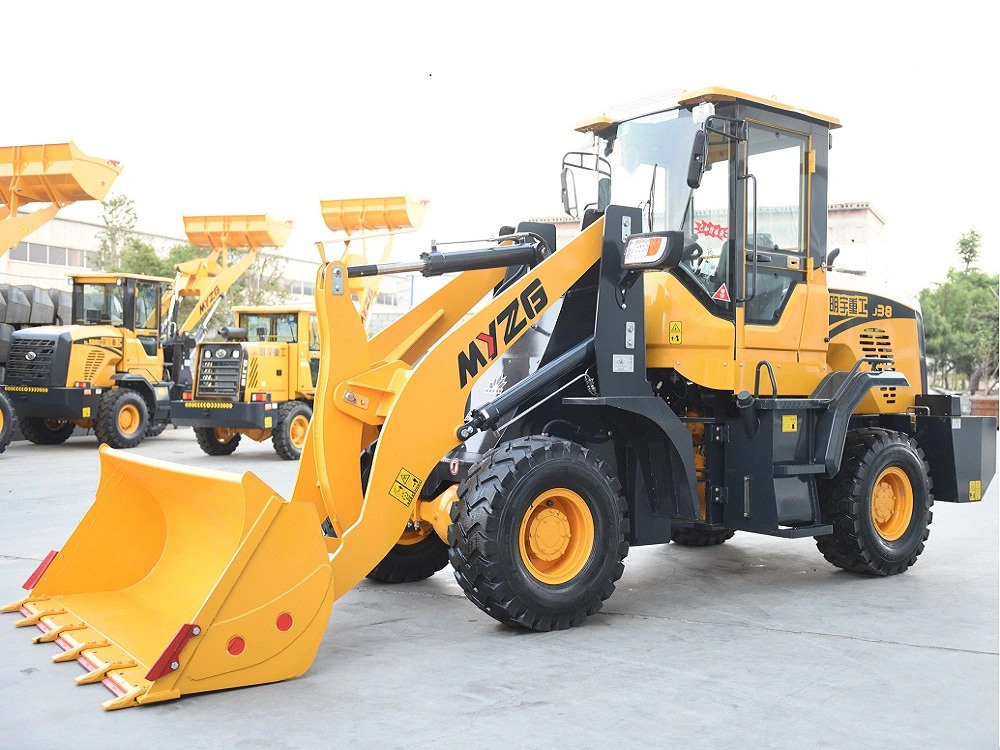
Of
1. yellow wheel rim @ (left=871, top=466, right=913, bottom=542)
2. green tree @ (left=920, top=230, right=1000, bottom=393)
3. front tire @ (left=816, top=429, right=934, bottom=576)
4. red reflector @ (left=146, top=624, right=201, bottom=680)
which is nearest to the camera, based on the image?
red reflector @ (left=146, top=624, right=201, bottom=680)

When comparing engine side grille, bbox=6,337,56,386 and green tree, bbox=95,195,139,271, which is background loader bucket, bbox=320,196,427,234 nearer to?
engine side grille, bbox=6,337,56,386

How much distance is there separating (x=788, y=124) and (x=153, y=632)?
505 centimetres

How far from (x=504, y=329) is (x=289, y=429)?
10.4m

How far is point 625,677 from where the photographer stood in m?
4.59

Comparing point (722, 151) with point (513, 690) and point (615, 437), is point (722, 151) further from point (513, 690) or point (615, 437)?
point (513, 690)

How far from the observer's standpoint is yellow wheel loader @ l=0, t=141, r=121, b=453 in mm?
16406

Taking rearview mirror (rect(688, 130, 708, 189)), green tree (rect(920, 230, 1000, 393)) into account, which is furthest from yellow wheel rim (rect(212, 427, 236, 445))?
green tree (rect(920, 230, 1000, 393))

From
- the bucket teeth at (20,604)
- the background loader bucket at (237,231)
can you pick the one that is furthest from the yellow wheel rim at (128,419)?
the bucket teeth at (20,604)

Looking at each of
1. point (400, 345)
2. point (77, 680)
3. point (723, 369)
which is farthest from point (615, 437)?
point (77, 680)

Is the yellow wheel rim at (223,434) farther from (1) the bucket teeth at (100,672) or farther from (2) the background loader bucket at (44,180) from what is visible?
(1) the bucket teeth at (100,672)

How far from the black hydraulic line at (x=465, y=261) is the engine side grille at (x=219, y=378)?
32.3 feet

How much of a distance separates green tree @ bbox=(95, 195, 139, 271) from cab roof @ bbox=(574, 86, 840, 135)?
1206 inches

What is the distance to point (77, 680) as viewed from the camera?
14.3 feet

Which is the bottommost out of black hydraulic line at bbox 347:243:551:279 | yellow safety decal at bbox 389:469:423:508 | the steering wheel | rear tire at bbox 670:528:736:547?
rear tire at bbox 670:528:736:547
